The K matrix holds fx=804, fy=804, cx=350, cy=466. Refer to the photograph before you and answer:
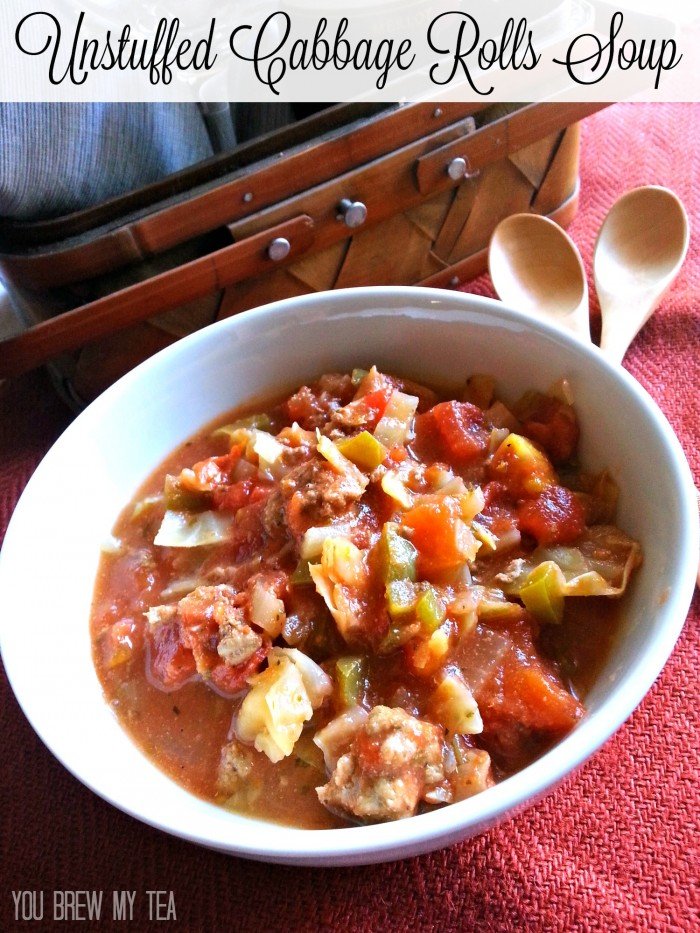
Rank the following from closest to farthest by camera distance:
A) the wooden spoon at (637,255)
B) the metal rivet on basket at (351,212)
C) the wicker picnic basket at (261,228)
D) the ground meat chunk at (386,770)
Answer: the ground meat chunk at (386,770) → the wicker picnic basket at (261,228) → the metal rivet on basket at (351,212) → the wooden spoon at (637,255)

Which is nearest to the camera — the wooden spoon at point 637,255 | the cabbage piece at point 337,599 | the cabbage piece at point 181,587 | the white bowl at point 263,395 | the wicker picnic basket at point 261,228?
the white bowl at point 263,395

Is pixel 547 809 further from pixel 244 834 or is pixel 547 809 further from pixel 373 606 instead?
pixel 244 834

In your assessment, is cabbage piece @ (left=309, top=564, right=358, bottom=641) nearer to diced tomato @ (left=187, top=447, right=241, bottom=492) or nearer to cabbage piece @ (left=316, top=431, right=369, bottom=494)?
cabbage piece @ (left=316, top=431, right=369, bottom=494)

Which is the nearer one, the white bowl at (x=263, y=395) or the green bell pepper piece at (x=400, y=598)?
the white bowl at (x=263, y=395)

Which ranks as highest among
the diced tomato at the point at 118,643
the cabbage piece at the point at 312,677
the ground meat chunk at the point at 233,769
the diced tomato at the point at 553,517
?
the diced tomato at the point at 553,517

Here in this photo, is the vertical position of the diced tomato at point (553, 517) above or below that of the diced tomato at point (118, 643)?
above

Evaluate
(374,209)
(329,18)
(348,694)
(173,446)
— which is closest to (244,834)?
(348,694)

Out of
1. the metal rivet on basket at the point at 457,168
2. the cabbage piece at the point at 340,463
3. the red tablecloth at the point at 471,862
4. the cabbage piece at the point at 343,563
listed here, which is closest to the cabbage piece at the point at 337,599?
the cabbage piece at the point at 343,563

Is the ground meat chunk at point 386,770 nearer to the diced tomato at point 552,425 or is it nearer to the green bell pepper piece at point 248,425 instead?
the diced tomato at point 552,425

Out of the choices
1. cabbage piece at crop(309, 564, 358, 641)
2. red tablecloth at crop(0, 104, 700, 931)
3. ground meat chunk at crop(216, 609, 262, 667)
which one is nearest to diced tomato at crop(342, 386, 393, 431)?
cabbage piece at crop(309, 564, 358, 641)
